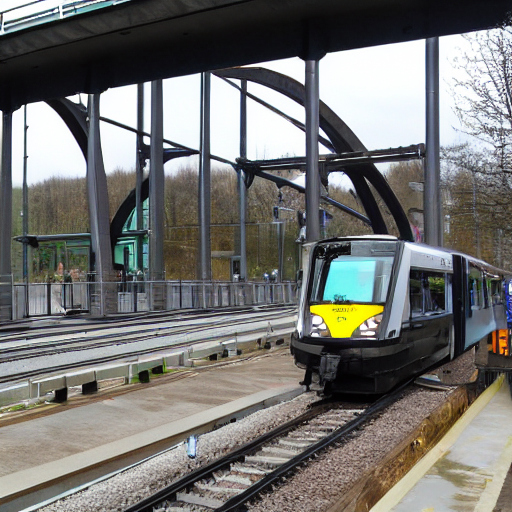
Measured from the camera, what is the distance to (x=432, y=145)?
27250mm

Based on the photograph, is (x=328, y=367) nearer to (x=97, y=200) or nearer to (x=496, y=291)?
(x=496, y=291)

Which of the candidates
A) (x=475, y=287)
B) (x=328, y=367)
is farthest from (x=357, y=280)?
(x=475, y=287)

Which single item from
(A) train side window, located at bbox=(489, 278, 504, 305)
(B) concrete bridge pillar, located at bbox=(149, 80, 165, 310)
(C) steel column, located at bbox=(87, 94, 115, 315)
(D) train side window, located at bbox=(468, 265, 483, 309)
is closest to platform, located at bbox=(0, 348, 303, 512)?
(D) train side window, located at bbox=(468, 265, 483, 309)

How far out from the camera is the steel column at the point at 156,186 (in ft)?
105

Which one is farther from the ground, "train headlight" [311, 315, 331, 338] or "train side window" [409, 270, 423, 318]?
"train side window" [409, 270, 423, 318]

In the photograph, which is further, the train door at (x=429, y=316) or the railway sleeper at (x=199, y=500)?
the train door at (x=429, y=316)

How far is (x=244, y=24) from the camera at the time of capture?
80.9 feet

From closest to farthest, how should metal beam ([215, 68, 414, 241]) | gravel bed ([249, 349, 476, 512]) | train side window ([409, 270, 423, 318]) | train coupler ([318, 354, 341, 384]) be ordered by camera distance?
gravel bed ([249, 349, 476, 512]), train coupler ([318, 354, 341, 384]), train side window ([409, 270, 423, 318]), metal beam ([215, 68, 414, 241])

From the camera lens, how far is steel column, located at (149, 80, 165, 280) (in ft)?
105

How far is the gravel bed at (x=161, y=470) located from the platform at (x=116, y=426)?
1.32ft

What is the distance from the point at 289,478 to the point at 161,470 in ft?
4.39

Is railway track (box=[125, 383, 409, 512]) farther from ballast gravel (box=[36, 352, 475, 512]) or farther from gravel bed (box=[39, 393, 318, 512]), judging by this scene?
gravel bed (box=[39, 393, 318, 512])

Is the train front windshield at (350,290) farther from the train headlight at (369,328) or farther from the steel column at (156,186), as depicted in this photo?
the steel column at (156,186)

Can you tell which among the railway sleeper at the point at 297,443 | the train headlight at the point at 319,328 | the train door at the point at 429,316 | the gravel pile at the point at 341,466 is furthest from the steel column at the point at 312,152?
the railway sleeper at the point at 297,443
